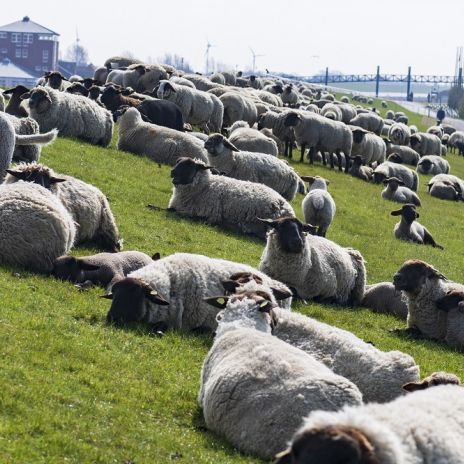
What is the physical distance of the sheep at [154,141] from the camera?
22875 mm

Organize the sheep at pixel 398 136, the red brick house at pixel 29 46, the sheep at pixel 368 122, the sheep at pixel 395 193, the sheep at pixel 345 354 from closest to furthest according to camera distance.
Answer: the sheep at pixel 345 354
the sheep at pixel 395 193
the sheep at pixel 398 136
the sheep at pixel 368 122
the red brick house at pixel 29 46

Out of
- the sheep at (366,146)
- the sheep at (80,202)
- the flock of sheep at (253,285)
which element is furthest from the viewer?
the sheep at (366,146)

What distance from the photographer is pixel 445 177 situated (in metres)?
34.3

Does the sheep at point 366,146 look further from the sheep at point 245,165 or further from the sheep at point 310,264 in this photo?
the sheep at point 310,264

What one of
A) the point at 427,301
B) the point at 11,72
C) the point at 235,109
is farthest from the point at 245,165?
the point at 11,72

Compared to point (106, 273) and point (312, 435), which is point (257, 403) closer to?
point (312, 435)

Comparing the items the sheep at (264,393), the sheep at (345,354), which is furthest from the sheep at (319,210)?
the sheep at (264,393)

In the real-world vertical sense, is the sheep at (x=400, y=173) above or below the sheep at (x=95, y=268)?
below

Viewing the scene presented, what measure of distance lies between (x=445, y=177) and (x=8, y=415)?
1123 inches

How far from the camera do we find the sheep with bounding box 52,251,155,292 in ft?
40.0

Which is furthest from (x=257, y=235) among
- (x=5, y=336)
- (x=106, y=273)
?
(x=5, y=336)

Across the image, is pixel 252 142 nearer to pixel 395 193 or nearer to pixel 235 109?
pixel 395 193

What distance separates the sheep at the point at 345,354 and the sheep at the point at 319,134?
2119 centimetres

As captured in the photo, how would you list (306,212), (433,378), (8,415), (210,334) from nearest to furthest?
(8,415)
(433,378)
(210,334)
(306,212)
